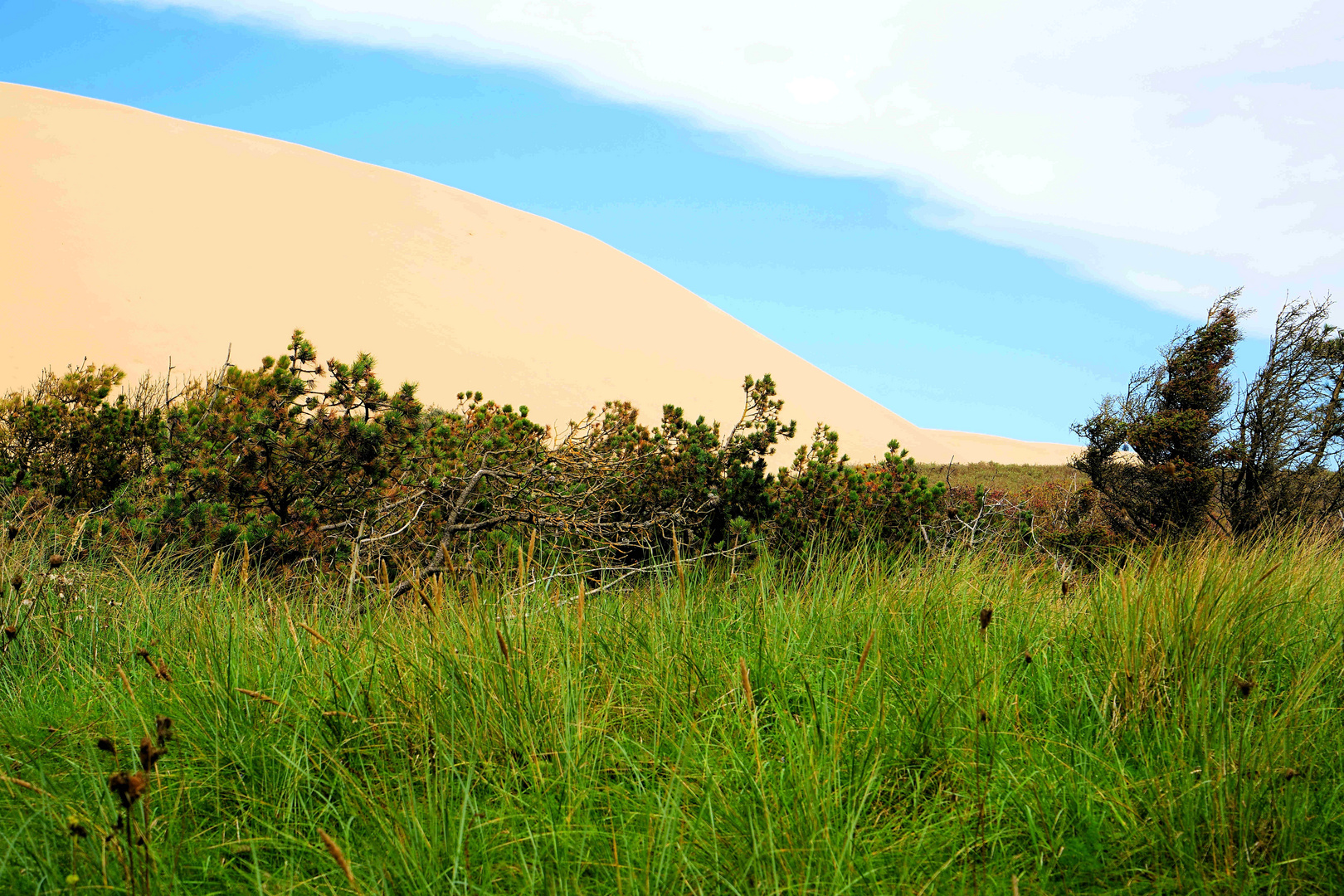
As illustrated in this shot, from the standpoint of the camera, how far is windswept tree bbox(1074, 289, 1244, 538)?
33.3 ft

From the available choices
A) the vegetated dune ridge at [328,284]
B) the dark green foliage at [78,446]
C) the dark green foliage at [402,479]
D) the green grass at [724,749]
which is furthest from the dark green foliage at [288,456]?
the vegetated dune ridge at [328,284]

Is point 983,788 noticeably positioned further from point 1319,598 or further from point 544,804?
point 1319,598

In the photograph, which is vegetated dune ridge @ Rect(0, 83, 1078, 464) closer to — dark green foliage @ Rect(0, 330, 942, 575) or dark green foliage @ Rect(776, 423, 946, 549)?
dark green foliage @ Rect(0, 330, 942, 575)

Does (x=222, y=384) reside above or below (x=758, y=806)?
above

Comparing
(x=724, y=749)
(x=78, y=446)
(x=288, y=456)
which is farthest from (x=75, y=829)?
(x=78, y=446)

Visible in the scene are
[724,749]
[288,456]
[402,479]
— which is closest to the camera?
[724,749]

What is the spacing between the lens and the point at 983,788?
7.43 feet

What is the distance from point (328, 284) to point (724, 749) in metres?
43.1

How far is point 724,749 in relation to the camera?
2.51 meters

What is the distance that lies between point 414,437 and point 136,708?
177 inches

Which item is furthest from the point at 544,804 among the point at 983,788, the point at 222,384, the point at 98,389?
the point at 98,389

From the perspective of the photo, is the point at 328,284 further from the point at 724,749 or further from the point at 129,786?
the point at 129,786

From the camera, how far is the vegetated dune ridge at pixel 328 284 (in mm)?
33531

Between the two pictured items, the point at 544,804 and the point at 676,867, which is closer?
the point at 676,867
